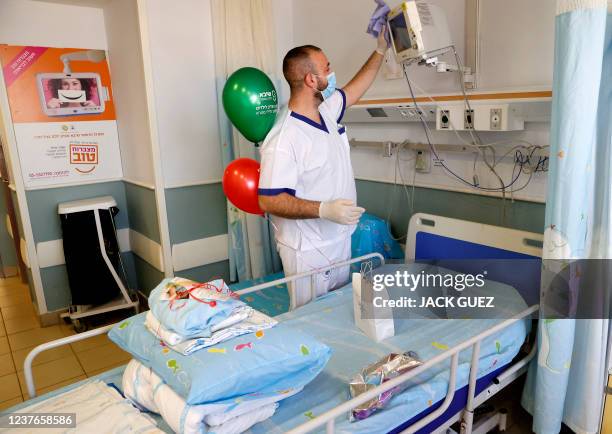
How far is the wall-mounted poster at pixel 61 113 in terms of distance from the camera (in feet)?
11.0

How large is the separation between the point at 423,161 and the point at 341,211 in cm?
100

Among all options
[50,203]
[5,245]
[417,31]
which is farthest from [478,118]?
[5,245]

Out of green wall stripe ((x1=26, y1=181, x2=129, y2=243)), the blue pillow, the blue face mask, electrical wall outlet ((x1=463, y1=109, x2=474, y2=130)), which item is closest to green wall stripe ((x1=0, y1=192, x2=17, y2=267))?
green wall stripe ((x1=26, y1=181, x2=129, y2=243))

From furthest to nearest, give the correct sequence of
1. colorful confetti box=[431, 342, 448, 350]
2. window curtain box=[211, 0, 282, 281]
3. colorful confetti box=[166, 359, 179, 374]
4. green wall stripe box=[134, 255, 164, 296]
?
green wall stripe box=[134, 255, 164, 296], window curtain box=[211, 0, 282, 281], colorful confetti box=[431, 342, 448, 350], colorful confetti box=[166, 359, 179, 374]

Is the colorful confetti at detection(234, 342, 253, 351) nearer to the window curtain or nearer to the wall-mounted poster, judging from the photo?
the window curtain

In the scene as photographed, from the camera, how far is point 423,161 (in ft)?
9.24

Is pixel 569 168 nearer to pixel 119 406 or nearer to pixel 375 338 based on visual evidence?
pixel 375 338

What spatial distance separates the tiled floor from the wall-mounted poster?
115 centimetres

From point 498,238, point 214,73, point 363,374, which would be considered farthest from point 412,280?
point 214,73

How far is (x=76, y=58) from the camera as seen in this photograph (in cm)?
352

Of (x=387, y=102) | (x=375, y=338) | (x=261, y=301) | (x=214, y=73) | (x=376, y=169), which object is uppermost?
(x=214, y=73)

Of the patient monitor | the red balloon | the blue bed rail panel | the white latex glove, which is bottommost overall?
the blue bed rail panel

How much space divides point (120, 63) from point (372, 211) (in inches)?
85.9

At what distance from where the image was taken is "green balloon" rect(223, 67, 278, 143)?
8.27 ft
